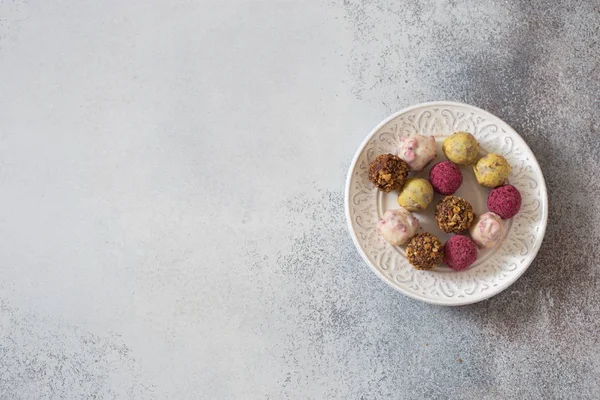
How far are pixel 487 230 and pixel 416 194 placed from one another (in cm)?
20

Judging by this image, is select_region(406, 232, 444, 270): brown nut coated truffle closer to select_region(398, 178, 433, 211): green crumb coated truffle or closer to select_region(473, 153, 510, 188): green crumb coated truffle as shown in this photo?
select_region(398, 178, 433, 211): green crumb coated truffle

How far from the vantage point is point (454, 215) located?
1.49m

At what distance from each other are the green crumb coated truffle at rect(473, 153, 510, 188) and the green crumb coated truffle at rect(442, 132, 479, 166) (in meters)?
0.03

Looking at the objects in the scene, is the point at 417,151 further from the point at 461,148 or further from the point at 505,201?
the point at 505,201

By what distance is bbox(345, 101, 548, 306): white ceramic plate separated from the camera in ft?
5.08

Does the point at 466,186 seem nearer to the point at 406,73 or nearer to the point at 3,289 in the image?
the point at 406,73

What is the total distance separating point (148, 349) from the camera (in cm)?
165

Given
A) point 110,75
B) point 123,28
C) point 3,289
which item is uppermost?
point 123,28

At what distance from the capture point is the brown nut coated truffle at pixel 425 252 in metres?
1.49

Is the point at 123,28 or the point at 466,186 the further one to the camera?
the point at 123,28

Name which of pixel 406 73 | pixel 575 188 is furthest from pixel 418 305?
pixel 406 73

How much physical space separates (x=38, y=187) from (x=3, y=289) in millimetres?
306

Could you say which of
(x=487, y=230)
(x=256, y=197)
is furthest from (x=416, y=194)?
(x=256, y=197)

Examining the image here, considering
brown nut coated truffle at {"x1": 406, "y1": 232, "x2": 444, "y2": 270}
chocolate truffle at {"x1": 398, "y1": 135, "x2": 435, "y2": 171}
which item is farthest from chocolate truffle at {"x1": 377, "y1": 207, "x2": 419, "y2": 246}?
chocolate truffle at {"x1": 398, "y1": 135, "x2": 435, "y2": 171}
